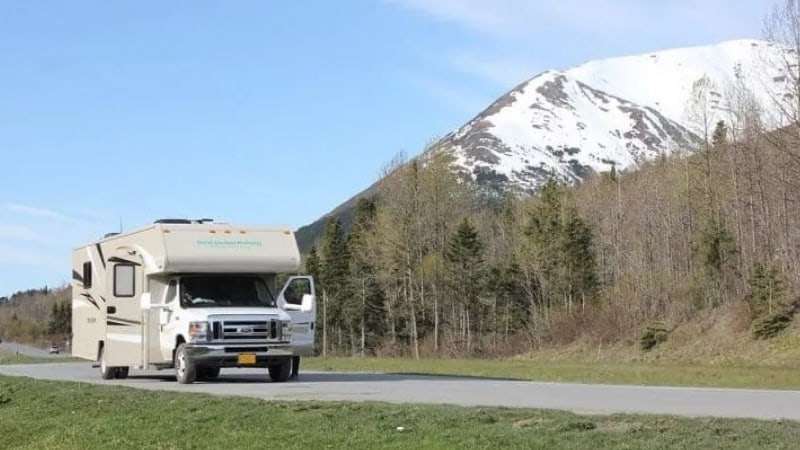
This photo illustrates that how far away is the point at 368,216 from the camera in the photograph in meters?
80.6

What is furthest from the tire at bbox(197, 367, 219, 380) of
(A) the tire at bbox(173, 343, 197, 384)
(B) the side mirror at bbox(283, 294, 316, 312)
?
(B) the side mirror at bbox(283, 294, 316, 312)

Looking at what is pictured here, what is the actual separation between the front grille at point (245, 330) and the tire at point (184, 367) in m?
0.71

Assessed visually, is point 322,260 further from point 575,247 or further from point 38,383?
point 38,383

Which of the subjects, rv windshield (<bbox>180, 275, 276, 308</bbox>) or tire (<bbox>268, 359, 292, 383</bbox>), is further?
tire (<bbox>268, 359, 292, 383</bbox>)

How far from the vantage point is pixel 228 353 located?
72.4ft

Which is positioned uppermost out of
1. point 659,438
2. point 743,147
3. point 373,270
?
point 743,147

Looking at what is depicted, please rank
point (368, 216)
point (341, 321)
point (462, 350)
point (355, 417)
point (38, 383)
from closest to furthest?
1. point (355, 417)
2. point (38, 383)
3. point (462, 350)
4. point (368, 216)
5. point (341, 321)

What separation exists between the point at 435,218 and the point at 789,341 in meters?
30.2

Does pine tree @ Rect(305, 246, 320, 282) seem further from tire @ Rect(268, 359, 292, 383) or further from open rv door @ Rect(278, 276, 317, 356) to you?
tire @ Rect(268, 359, 292, 383)

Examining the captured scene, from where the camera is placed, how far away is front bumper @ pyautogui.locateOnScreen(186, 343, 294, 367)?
72.1 ft

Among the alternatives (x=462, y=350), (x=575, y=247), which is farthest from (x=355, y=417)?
(x=575, y=247)

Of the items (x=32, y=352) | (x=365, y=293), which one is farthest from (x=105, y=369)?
(x=32, y=352)

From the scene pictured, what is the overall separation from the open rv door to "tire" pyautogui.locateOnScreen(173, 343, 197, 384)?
2.15m

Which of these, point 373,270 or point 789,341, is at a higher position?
point 373,270
